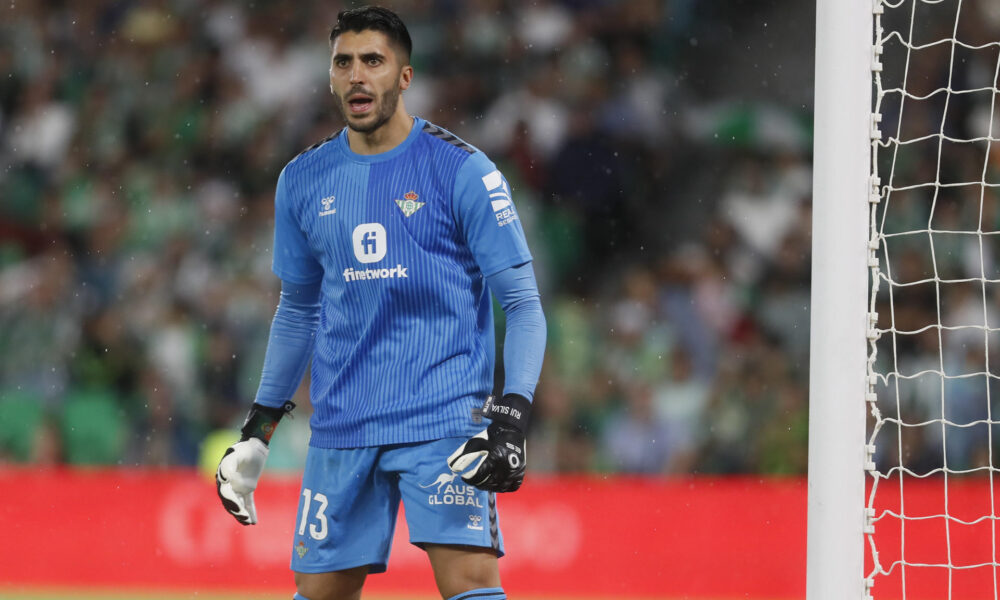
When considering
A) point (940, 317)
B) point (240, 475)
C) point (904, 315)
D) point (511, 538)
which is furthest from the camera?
point (904, 315)

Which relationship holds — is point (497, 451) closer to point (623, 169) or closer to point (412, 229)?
point (412, 229)

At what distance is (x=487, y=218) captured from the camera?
A: 11.0 feet

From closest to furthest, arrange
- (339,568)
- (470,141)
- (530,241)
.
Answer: (339,568), (530,241), (470,141)

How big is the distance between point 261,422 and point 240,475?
16 cm

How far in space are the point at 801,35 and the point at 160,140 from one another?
4.70 metres

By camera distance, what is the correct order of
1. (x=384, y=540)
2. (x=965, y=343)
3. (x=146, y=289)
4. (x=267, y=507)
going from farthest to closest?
(x=146, y=289) → (x=965, y=343) → (x=267, y=507) → (x=384, y=540)

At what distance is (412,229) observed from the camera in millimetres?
3402

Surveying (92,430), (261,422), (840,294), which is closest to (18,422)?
(92,430)

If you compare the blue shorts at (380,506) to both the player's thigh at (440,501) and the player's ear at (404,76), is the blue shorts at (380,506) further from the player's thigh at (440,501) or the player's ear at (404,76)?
the player's ear at (404,76)

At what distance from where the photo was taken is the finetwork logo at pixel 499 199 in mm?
3354

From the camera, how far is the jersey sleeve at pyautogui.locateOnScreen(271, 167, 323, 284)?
360 cm

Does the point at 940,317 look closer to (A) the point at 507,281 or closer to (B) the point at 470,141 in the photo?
(B) the point at 470,141

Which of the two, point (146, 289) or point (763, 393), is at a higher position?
point (146, 289)

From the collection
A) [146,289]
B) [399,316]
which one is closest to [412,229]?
[399,316]
